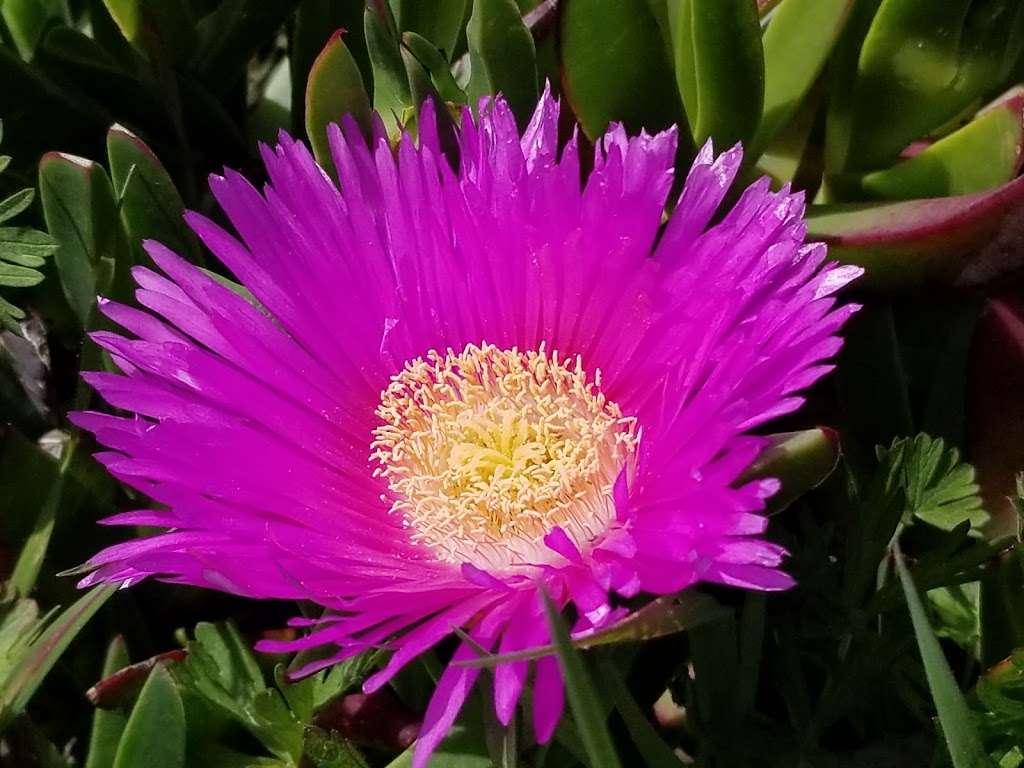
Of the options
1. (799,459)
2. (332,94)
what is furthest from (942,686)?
(332,94)

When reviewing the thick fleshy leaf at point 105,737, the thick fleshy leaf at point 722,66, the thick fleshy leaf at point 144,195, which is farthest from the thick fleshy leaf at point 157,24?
the thick fleshy leaf at point 105,737

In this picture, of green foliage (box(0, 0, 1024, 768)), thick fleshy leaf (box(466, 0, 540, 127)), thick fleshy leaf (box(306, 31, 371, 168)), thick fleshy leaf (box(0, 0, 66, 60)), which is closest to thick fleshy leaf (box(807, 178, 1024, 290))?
green foliage (box(0, 0, 1024, 768))

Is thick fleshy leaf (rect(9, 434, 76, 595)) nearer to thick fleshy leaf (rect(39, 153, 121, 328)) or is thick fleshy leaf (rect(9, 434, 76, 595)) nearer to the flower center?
thick fleshy leaf (rect(39, 153, 121, 328))

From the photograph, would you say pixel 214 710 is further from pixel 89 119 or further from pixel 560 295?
pixel 89 119

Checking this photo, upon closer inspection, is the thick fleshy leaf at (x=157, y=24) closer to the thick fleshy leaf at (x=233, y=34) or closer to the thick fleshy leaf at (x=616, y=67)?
the thick fleshy leaf at (x=233, y=34)

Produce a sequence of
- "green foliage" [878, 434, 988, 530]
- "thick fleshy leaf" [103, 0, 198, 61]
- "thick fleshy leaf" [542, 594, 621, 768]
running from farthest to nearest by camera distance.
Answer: "thick fleshy leaf" [103, 0, 198, 61]
"green foliage" [878, 434, 988, 530]
"thick fleshy leaf" [542, 594, 621, 768]

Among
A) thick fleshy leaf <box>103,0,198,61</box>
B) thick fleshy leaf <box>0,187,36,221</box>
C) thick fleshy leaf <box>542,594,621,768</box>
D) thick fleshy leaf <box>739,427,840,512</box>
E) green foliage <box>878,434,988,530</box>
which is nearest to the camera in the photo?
thick fleshy leaf <box>542,594,621,768</box>

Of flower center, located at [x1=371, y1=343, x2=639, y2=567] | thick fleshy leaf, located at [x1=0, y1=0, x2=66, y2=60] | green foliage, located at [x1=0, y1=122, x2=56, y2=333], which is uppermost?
thick fleshy leaf, located at [x1=0, y1=0, x2=66, y2=60]
